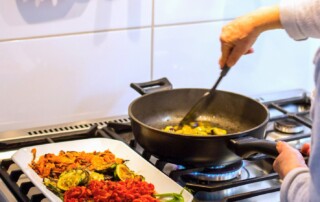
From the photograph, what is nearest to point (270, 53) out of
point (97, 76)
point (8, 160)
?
point (97, 76)

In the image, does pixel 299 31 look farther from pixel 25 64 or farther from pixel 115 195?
pixel 25 64

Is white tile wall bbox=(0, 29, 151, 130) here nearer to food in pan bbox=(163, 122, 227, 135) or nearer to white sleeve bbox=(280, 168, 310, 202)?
food in pan bbox=(163, 122, 227, 135)

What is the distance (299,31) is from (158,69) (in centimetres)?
43

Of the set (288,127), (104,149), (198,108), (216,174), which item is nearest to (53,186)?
(104,149)

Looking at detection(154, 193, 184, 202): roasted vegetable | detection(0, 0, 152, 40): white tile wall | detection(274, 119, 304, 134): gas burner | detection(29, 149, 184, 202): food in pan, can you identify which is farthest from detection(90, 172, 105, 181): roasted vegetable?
detection(274, 119, 304, 134): gas burner

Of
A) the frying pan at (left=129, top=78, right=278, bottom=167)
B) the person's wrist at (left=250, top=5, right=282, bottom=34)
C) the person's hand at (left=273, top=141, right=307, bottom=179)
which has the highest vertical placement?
the person's wrist at (left=250, top=5, right=282, bottom=34)

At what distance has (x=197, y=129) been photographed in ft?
3.98

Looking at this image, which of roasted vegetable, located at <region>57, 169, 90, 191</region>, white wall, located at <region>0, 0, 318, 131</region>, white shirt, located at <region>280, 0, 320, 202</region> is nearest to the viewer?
white shirt, located at <region>280, 0, 320, 202</region>

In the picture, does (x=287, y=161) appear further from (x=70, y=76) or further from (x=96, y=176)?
(x=70, y=76)

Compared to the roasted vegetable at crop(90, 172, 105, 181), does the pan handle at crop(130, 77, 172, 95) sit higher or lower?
higher

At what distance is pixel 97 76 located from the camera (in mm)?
1325

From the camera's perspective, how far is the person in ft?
2.57

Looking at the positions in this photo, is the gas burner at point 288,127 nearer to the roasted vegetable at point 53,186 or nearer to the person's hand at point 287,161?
the person's hand at point 287,161

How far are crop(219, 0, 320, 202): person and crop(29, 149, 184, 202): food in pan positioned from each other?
180mm
